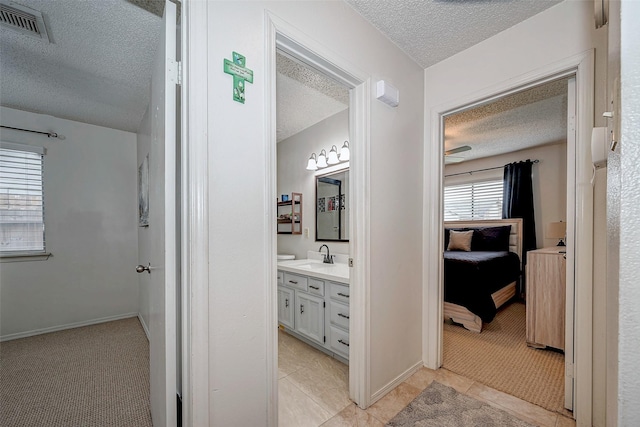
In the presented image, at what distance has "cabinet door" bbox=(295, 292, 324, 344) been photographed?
233cm

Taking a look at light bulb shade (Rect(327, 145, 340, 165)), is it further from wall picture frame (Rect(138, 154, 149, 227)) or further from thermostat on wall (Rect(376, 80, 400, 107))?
wall picture frame (Rect(138, 154, 149, 227))

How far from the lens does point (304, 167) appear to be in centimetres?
343

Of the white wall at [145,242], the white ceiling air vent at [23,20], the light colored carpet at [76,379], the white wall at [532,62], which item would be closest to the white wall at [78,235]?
the white wall at [145,242]

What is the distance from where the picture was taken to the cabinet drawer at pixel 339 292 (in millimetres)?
2107

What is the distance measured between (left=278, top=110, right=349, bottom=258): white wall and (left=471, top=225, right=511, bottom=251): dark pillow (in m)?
3.10

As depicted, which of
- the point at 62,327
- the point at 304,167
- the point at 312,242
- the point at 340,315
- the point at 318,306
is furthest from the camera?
the point at 304,167

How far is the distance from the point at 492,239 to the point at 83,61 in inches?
223

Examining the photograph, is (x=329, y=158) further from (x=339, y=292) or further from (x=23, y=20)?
(x=23, y=20)

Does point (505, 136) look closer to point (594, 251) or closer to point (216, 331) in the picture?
point (594, 251)

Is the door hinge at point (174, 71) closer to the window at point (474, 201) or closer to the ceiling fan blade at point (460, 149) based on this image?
the ceiling fan blade at point (460, 149)

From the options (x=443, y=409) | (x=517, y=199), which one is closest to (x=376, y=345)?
(x=443, y=409)

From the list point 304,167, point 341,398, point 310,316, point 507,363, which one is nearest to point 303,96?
point 304,167

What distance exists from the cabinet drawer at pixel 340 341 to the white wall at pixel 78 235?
301 centimetres

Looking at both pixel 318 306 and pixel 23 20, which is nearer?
pixel 23 20
